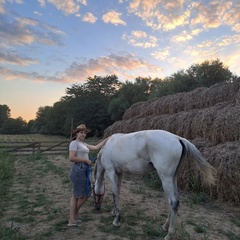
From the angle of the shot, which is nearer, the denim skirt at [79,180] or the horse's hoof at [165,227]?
the horse's hoof at [165,227]

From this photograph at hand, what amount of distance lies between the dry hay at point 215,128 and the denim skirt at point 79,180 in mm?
3138

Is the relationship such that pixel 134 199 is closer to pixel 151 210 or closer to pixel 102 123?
pixel 151 210

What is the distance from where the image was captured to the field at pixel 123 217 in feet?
12.5

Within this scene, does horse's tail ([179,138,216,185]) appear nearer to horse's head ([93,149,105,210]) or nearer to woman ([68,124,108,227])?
woman ([68,124,108,227])

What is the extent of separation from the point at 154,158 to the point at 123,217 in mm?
1537

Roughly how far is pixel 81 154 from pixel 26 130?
81.3 meters

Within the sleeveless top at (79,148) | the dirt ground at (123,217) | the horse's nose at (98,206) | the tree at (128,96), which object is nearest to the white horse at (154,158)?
the dirt ground at (123,217)

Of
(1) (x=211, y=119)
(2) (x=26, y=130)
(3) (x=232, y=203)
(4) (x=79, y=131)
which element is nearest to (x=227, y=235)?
(3) (x=232, y=203)

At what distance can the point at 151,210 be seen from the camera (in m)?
5.13

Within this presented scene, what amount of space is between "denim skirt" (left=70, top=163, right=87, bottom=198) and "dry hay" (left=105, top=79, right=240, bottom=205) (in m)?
3.14

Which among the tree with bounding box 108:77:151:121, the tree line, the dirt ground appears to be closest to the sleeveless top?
the dirt ground

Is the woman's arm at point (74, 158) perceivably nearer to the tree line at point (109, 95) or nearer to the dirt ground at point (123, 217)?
the dirt ground at point (123, 217)

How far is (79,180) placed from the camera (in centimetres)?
421

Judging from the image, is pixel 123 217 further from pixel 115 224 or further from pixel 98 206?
pixel 98 206
